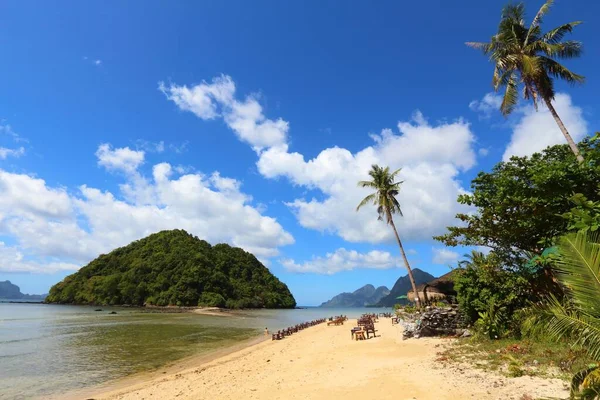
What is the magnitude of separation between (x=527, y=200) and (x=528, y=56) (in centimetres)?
805

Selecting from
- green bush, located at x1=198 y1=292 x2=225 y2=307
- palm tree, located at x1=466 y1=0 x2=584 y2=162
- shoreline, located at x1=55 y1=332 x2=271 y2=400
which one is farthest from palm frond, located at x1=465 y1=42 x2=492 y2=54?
green bush, located at x1=198 y1=292 x2=225 y2=307

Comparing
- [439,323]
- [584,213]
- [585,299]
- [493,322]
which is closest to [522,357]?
[493,322]

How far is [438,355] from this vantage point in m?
12.1

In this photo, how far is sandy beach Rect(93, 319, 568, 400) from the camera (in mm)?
7793

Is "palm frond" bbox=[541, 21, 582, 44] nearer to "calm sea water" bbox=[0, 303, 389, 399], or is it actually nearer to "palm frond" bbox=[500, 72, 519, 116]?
"palm frond" bbox=[500, 72, 519, 116]

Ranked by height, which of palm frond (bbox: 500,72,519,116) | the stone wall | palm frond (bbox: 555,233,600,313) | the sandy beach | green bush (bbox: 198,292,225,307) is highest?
palm frond (bbox: 500,72,519,116)

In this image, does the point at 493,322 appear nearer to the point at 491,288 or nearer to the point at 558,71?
the point at 491,288

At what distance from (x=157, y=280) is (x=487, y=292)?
11071 cm

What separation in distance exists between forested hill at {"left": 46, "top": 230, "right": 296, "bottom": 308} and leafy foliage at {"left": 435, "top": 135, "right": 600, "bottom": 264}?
98.2 meters

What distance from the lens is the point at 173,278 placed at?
10819 centimetres

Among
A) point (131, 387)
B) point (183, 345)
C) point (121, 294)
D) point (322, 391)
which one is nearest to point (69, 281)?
point (121, 294)

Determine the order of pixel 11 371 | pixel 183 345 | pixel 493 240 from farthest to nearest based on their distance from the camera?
pixel 183 345 < pixel 11 371 < pixel 493 240

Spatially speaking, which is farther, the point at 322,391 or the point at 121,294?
the point at 121,294

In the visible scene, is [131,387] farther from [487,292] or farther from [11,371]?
[487,292]
